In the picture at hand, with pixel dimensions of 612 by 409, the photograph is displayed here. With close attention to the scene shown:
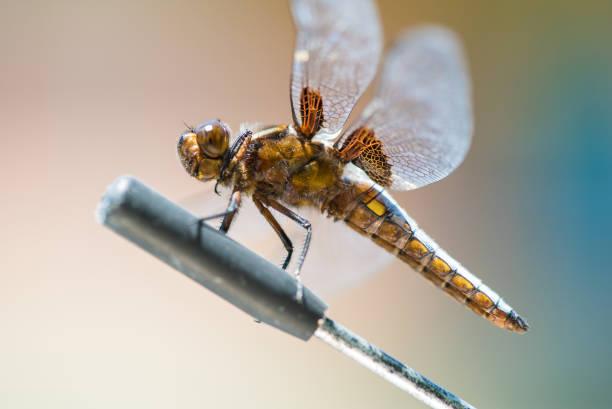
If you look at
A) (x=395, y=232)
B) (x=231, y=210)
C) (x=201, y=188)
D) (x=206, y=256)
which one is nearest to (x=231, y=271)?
(x=206, y=256)

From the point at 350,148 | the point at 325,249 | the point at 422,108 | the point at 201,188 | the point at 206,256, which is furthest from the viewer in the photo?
the point at 201,188

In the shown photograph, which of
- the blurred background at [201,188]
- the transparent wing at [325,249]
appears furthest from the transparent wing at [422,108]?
→ the blurred background at [201,188]

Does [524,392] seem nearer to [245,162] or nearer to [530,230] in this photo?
[530,230]

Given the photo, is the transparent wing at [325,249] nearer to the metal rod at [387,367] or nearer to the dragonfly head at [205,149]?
the dragonfly head at [205,149]

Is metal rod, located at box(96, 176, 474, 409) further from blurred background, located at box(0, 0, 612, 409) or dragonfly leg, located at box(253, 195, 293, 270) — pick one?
blurred background, located at box(0, 0, 612, 409)

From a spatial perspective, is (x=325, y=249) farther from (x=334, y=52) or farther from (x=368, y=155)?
(x=334, y=52)
